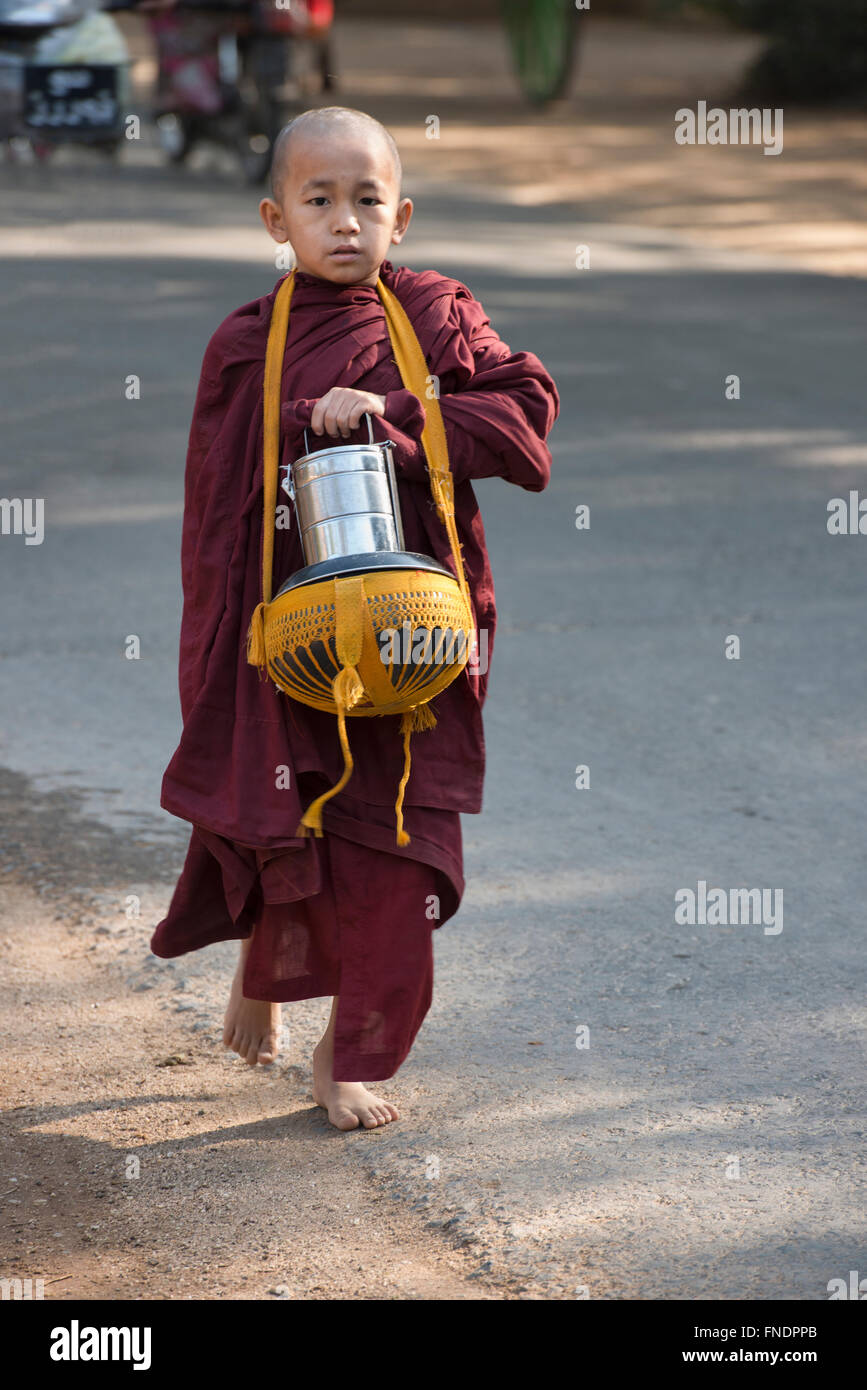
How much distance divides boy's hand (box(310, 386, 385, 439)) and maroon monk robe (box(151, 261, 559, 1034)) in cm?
8

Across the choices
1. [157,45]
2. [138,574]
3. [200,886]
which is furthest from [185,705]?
[157,45]

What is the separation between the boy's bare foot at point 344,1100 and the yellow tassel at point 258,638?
25.1 inches

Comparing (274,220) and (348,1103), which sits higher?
(274,220)

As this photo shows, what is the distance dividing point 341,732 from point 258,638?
0.67 ft

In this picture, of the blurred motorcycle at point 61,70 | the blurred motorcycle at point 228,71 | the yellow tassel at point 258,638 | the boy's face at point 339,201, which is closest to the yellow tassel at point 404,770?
the yellow tassel at point 258,638

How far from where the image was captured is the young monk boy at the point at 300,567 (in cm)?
278

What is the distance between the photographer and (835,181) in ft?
54.2

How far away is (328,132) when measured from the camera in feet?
9.04

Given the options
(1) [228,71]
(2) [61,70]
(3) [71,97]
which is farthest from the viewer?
(1) [228,71]

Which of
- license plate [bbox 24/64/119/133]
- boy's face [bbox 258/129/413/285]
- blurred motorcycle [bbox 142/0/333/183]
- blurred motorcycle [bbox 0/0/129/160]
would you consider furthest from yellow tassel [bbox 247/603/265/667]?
blurred motorcycle [bbox 142/0/333/183]

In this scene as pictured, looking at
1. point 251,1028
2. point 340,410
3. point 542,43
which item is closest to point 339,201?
point 340,410

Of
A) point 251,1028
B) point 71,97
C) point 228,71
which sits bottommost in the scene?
point 251,1028

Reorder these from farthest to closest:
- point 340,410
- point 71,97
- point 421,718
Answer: point 71,97 → point 421,718 → point 340,410

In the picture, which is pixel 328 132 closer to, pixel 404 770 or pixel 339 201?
pixel 339 201
